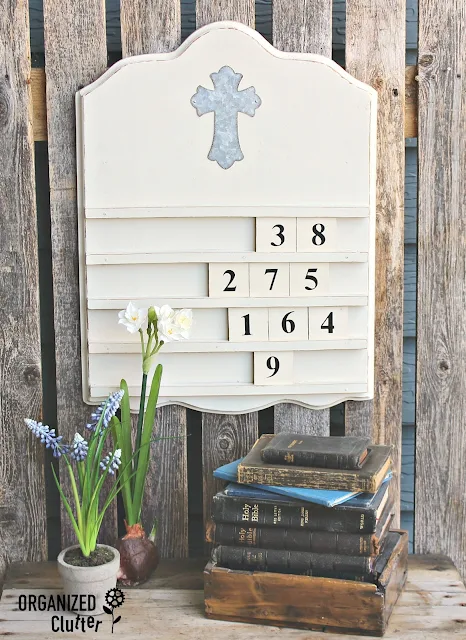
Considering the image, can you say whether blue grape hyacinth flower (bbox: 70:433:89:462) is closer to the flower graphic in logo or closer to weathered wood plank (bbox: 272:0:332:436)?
the flower graphic in logo

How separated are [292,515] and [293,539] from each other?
1.9 inches

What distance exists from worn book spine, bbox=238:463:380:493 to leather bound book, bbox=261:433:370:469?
2 centimetres

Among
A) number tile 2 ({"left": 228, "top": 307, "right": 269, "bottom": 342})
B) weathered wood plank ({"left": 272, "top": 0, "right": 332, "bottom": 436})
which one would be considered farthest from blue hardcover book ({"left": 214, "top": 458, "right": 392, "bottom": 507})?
weathered wood plank ({"left": 272, "top": 0, "right": 332, "bottom": 436})

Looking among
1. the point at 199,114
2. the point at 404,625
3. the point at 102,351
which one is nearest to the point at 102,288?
the point at 102,351

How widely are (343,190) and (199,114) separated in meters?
0.38

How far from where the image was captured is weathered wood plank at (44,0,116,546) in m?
1.87

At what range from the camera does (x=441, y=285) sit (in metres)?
1.95

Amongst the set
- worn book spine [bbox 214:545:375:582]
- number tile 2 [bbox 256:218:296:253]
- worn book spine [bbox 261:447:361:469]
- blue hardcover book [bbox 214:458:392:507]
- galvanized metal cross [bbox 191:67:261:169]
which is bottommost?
worn book spine [bbox 214:545:375:582]

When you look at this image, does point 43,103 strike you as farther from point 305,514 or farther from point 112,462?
point 305,514

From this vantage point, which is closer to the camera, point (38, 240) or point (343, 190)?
point (343, 190)

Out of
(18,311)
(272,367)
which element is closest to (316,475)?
(272,367)

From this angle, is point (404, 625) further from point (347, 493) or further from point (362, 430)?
point (362, 430)

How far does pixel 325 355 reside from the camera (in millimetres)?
1936

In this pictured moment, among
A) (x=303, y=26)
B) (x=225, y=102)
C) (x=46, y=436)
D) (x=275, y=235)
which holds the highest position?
(x=303, y=26)
